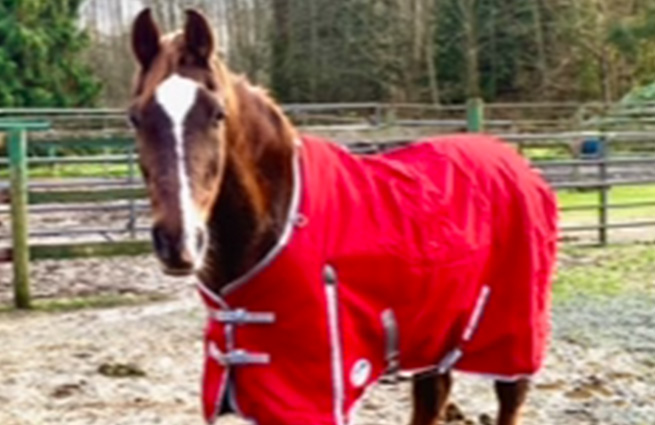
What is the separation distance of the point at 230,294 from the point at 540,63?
2220 centimetres

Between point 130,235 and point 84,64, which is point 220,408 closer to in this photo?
point 130,235

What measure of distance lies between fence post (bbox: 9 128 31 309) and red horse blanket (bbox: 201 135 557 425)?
14.6 feet

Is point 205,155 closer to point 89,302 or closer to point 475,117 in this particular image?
point 89,302

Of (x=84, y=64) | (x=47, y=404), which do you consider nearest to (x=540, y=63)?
(x=84, y=64)

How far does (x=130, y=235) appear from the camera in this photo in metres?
10.0

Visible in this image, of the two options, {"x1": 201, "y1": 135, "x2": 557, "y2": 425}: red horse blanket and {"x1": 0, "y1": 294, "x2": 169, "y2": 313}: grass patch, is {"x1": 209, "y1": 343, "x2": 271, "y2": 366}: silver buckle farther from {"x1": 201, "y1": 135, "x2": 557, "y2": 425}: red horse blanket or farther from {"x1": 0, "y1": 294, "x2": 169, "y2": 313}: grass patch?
{"x1": 0, "y1": 294, "x2": 169, "y2": 313}: grass patch

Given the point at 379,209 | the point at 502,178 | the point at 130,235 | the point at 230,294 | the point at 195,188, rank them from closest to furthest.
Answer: the point at 195,188 → the point at 230,294 → the point at 379,209 → the point at 502,178 → the point at 130,235

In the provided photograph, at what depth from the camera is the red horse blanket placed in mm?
2738

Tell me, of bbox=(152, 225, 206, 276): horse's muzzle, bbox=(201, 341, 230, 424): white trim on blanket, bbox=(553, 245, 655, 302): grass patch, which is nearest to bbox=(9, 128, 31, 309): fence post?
bbox=(553, 245, 655, 302): grass patch

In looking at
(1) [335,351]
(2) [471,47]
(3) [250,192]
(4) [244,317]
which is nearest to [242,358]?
(4) [244,317]

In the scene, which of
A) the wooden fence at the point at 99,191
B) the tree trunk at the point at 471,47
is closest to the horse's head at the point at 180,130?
the wooden fence at the point at 99,191

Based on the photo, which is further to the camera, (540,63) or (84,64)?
(540,63)

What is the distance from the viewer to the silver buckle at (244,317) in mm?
2711

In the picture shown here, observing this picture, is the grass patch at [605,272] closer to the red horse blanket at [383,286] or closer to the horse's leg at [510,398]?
the horse's leg at [510,398]
